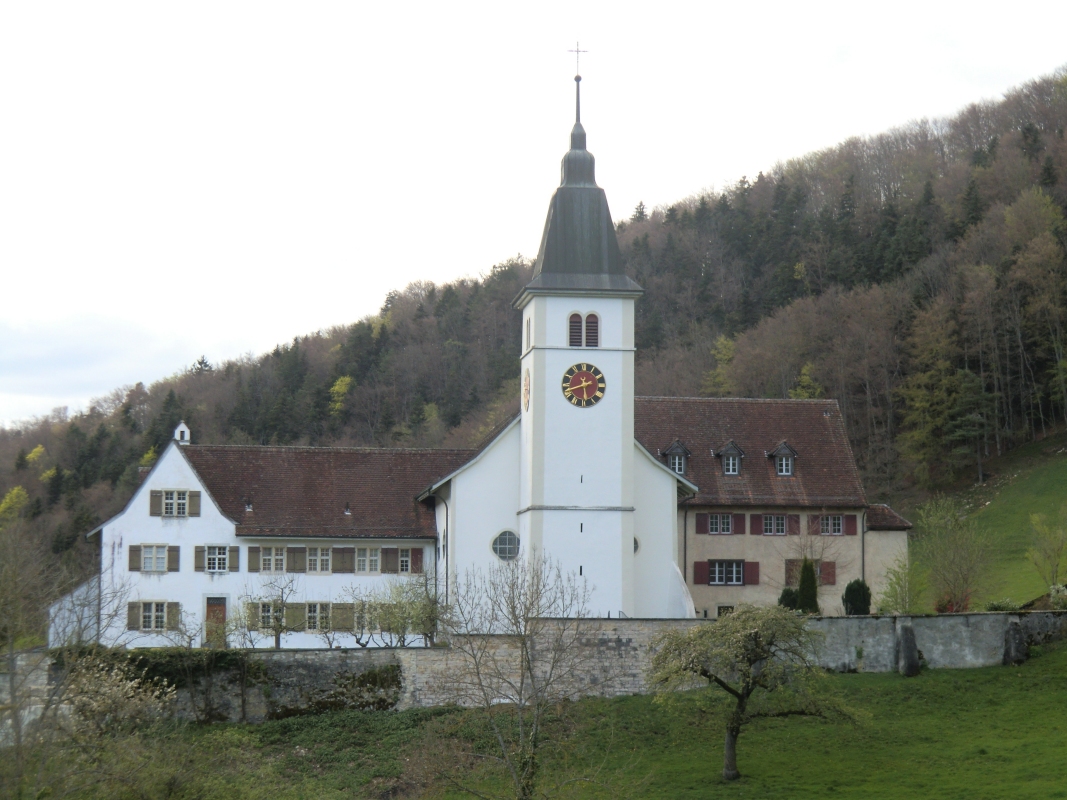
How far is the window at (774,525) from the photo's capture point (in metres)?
47.3

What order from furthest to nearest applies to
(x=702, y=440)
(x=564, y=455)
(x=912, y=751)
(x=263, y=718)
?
Result: 1. (x=702, y=440)
2. (x=564, y=455)
3. (x=263, y=718)
4. (x=912, y=751)

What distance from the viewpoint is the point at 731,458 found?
48312 mm

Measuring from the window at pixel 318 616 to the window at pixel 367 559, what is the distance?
1681 mm

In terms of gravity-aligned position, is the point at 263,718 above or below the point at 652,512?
below

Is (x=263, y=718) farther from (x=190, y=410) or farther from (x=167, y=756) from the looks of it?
(x=190, y=410)

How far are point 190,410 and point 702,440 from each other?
6595 centimetres

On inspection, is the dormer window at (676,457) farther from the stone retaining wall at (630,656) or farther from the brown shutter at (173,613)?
the brown shutter at (173,613)

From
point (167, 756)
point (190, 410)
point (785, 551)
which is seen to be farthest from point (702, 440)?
point (190, 410)

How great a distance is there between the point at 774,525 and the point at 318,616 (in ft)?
51.5

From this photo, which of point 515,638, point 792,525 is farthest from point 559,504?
point 792,525

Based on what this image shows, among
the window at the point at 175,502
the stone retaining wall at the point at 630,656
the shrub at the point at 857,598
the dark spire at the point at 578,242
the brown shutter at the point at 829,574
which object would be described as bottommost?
the stone retaining wall at the point at 630,656

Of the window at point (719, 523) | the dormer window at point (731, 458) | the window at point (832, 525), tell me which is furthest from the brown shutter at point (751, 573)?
the dormer window at point (731, 458)

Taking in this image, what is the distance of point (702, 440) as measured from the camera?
1929 inches

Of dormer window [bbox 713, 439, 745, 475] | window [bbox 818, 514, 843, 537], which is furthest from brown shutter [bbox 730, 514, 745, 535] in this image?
window [bbox 818, 514, 843, 537]
